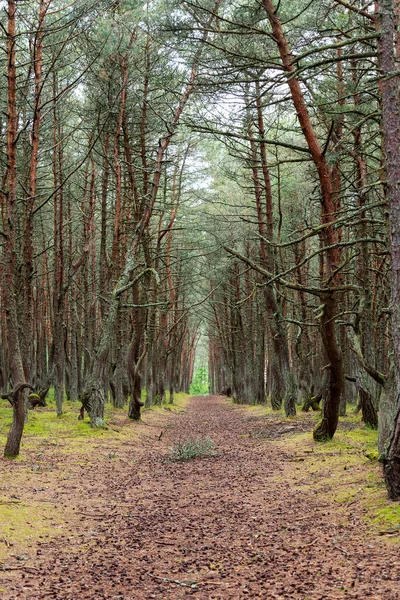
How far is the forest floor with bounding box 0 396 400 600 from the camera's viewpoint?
4.16 metres

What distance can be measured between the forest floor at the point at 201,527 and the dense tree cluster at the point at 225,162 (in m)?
0.92

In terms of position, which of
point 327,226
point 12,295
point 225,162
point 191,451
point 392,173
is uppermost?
point 225,162

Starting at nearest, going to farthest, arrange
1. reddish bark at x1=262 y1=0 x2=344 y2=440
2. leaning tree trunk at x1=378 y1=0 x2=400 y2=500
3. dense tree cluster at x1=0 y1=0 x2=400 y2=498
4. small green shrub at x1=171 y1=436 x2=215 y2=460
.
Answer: leaning tree trunk at x1=378 y1=0 x2=400 y2=500, dense tree cluster at x1=0 y1=0 x2=400 y2=498, reddish bark at x1=262 y1=0 x2=344 y2=440, small green shrub at x1=171 y1=436 x2=215 y2=460

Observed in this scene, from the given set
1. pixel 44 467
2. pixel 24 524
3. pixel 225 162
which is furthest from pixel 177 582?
pixel 225 162

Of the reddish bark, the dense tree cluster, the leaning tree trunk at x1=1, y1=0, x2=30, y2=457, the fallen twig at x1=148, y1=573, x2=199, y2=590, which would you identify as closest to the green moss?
the fallen twig at x1=148, y1=573, x2=199, y2=590

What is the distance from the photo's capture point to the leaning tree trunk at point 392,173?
17.6ft

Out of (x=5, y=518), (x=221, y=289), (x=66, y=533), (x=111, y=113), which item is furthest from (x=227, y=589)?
(x=221, y=289)

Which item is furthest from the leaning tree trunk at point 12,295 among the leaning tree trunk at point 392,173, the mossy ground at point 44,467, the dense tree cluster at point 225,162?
the leaning tree trunk at point 392,173

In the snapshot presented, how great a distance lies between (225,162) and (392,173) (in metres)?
13.5

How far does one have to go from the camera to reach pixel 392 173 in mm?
5434

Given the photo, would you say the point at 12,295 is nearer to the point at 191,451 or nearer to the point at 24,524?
the point at 24,524

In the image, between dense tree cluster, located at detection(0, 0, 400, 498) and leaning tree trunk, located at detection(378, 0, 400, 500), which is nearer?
leaning tree trunk, located at detection(378, 0, 400, 500)

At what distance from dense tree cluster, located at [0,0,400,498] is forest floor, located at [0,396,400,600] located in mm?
922

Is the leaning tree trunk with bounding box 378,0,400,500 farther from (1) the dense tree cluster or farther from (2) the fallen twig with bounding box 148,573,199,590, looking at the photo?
(2) the fallen twig with bounding box 148,573,199,590
